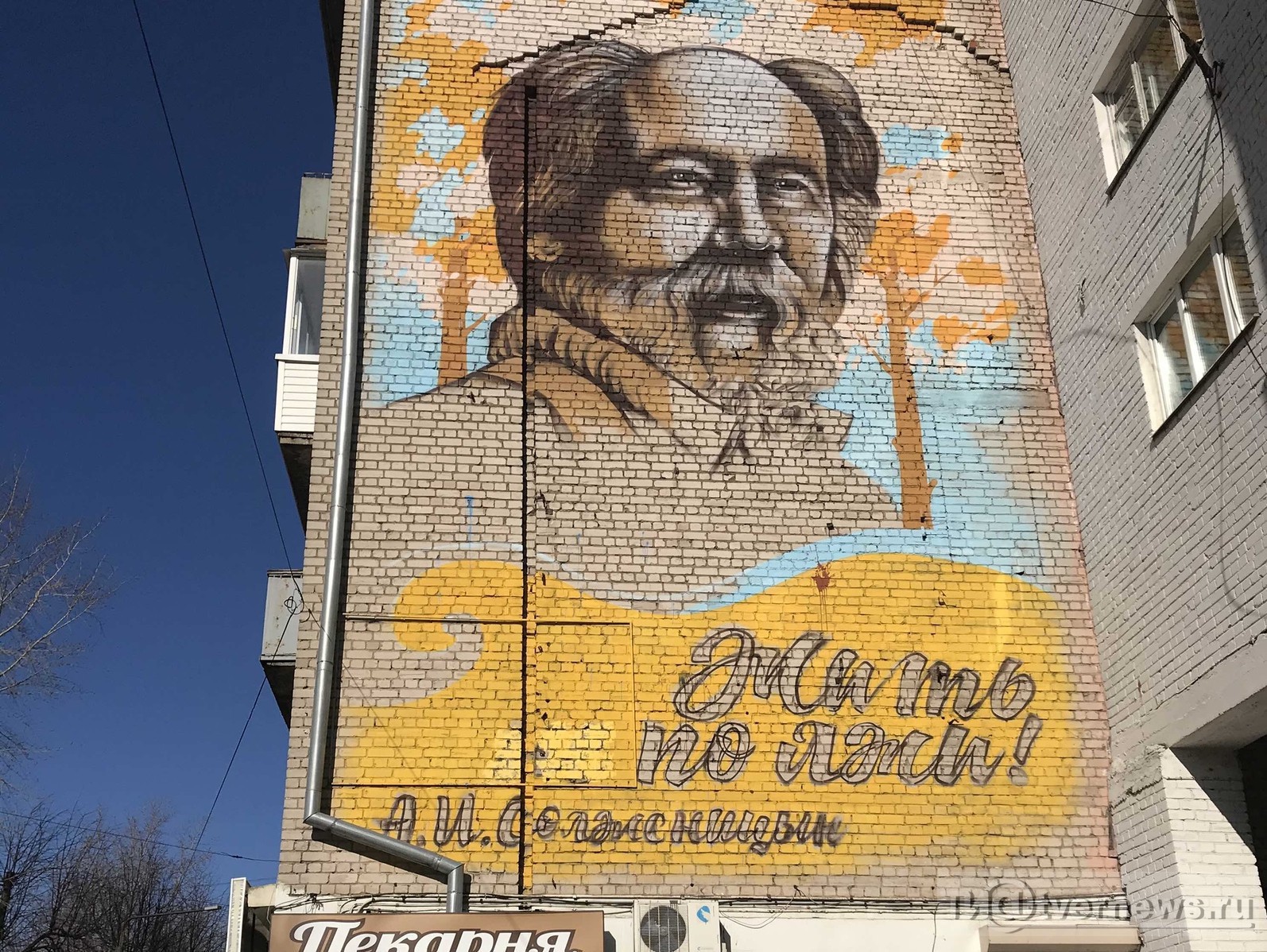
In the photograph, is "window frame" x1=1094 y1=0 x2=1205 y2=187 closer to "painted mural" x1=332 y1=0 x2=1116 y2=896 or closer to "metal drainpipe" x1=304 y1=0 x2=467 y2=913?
"painted mural" x1=332 y1=0 x2=1116 y2=896

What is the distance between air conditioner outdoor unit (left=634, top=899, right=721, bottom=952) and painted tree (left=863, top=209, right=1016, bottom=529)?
3677 mm

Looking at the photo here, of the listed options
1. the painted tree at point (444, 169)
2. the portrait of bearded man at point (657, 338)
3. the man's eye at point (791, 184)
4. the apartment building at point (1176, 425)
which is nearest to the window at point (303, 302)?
the painted tree at point (444, 169)

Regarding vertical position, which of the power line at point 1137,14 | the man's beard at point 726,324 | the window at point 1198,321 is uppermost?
the power line at point 1137,14

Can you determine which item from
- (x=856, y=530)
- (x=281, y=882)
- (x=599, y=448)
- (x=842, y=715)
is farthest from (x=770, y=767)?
(x=281, y=882)

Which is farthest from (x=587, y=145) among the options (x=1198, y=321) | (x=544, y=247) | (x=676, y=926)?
(x=676, y=926)

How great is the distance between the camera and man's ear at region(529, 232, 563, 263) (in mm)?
11219

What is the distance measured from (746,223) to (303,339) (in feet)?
13.3

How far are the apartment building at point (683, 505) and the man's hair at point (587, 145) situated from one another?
33 mm

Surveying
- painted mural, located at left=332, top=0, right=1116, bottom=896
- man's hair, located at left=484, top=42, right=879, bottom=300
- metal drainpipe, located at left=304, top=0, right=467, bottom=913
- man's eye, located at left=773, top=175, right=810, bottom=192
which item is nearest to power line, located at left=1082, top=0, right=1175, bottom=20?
painted mural, located at left=332, top=0, right=1116, bottom=896

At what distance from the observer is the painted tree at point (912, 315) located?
423 inches

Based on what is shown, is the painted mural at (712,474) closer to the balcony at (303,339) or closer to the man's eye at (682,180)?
the man's eye at (682,180)

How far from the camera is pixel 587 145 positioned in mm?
11719

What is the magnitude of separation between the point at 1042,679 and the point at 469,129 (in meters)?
6.85

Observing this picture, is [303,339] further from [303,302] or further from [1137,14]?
[1137,14]
